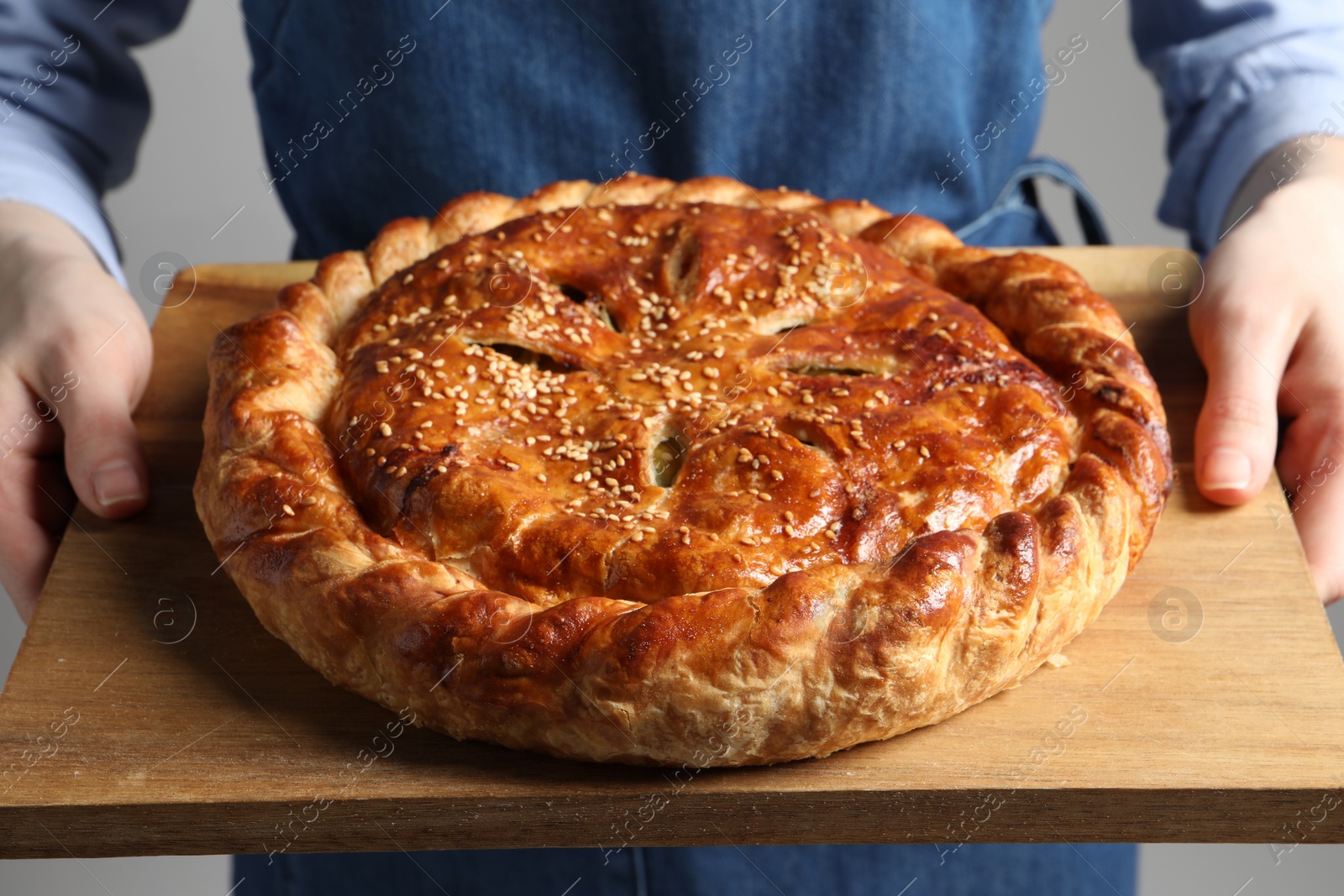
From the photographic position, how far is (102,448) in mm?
2629

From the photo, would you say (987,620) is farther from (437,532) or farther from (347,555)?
(347,555)

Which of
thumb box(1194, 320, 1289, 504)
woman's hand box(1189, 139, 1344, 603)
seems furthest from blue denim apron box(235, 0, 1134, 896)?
thumb box(1194, 320, 1289, 504)

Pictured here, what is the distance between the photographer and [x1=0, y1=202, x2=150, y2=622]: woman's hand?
262 cm

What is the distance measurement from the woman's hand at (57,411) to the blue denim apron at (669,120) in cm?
94

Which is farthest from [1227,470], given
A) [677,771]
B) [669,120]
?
[669,120]

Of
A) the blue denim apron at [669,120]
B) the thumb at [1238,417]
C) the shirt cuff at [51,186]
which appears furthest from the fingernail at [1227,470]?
the shirt cuff at [51,186]

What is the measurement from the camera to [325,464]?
233 cm

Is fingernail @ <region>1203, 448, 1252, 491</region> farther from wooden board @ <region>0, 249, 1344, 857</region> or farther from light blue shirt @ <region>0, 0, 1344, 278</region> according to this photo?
light blue shirt @ <region>0, 0, 1344, 278</region>

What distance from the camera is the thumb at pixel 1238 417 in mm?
2520

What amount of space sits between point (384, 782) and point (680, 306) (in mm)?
1198

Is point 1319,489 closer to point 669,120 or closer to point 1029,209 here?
point 1029,209

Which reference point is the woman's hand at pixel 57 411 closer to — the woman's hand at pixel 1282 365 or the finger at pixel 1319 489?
the woman's hand at pixel 1282 365

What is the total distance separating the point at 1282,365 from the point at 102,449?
2658mm

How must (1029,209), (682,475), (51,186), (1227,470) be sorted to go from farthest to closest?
(1029,209), (51,186), (1227,470), (682,475)
